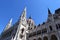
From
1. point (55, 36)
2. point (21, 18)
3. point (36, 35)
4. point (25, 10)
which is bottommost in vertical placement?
point (55, 36)

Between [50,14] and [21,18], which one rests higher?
[21,18]

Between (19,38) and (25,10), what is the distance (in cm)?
1599

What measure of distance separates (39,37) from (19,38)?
291 inches

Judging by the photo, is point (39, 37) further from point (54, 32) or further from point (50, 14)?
point (50, 14)

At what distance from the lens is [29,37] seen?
Answer: 36031mm

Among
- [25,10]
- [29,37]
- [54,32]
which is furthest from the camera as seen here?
[25,10]

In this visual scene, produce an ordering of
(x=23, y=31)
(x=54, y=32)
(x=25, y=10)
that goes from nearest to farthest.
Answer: (x=54, y=32), (x=23, y=31), (x=25, y=10)

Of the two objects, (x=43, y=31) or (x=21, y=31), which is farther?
(x=21, y=31)

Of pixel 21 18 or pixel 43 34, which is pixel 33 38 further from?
pixel 21 18

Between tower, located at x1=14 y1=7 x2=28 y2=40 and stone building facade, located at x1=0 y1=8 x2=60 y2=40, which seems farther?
tower, located at x1=14 y1=7 x2=28 y2=40

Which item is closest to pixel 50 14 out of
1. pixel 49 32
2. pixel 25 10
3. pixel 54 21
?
pixel 54 21

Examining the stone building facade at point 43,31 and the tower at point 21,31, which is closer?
the stone building facade at point 43,31

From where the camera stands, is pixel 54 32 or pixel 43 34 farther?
pixel 43 34

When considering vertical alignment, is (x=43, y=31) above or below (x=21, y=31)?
below
